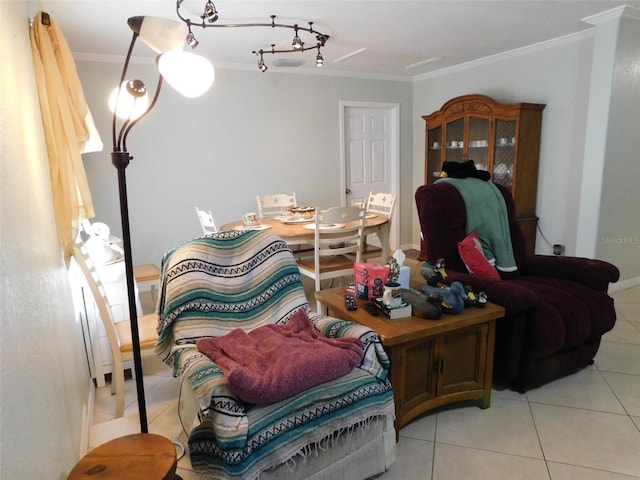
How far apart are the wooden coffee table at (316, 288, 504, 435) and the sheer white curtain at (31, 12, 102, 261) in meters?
1.24

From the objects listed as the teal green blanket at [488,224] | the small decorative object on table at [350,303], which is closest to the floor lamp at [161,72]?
the small decorative object on table at [350,303]

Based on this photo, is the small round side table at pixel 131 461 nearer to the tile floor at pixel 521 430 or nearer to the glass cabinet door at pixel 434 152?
the tile floor at pixel 521 430

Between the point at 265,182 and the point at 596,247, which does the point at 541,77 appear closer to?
the point at 596,247

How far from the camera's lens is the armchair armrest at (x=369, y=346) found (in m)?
1.63

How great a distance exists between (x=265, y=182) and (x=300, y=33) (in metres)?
1.76

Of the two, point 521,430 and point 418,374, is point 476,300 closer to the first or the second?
point 418,374

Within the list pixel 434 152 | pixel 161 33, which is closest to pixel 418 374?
pixel 161 33

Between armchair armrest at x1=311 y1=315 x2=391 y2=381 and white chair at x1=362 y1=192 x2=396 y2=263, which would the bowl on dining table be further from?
armchair armrest at x1=311 y1=315 x2=391 y2=381

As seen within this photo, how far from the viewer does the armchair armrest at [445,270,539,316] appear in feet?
6.75

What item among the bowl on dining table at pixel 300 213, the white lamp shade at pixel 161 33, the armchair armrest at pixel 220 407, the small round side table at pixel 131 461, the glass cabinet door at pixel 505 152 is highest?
the white lamp shade at pixel 161 33

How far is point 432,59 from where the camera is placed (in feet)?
14.2

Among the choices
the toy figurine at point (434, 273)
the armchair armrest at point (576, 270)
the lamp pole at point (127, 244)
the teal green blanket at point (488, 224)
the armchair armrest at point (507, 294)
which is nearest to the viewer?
the lamp pole at point (127, 244)

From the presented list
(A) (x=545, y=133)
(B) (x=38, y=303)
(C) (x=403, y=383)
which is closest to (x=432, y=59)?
(A) (x=545, y=133)

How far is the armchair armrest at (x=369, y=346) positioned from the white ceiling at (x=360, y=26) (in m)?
2.09
